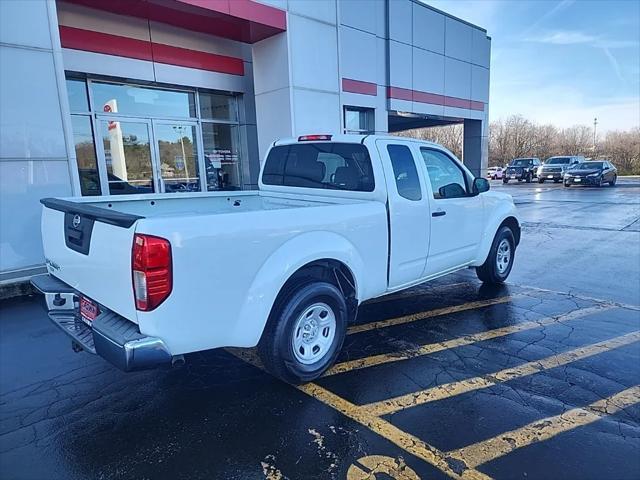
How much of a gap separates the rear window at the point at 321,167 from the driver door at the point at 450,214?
87 centimetres

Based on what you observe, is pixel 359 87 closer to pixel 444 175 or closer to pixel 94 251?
pixel 444 175

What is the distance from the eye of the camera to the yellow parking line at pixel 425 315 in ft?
15.4

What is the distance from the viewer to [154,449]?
2.70 m

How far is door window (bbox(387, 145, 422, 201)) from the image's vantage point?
425 cm

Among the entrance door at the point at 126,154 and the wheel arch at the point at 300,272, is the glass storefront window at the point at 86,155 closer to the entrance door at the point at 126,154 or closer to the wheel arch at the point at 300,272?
the entrance door at the point at 126,154

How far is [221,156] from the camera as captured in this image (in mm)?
11773

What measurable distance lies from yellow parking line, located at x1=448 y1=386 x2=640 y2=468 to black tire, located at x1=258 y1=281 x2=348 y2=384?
1.28 meters

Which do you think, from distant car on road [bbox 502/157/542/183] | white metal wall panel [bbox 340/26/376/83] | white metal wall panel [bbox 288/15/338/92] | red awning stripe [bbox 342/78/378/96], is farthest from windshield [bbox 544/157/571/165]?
white metal wall panel [bbox 288/15/338/92]

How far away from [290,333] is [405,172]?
211 cm

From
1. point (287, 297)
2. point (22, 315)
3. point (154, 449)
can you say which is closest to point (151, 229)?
point (287, 297)

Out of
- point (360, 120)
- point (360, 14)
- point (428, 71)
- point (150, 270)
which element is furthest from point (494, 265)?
point (428, 71)

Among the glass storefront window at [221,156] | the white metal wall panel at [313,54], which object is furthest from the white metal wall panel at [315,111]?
the glass storefront window at [221,156]

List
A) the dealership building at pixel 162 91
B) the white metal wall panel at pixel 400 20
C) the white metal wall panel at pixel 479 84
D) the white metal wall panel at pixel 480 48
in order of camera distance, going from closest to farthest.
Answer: the dealership building at pixel 162 91 → the white metal wall panel at pixel 400 20 → the white metal wall panel at pixel 480 48 → the white metal wall panel at pixel 479 84

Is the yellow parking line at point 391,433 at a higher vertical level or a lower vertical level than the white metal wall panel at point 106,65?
lower
